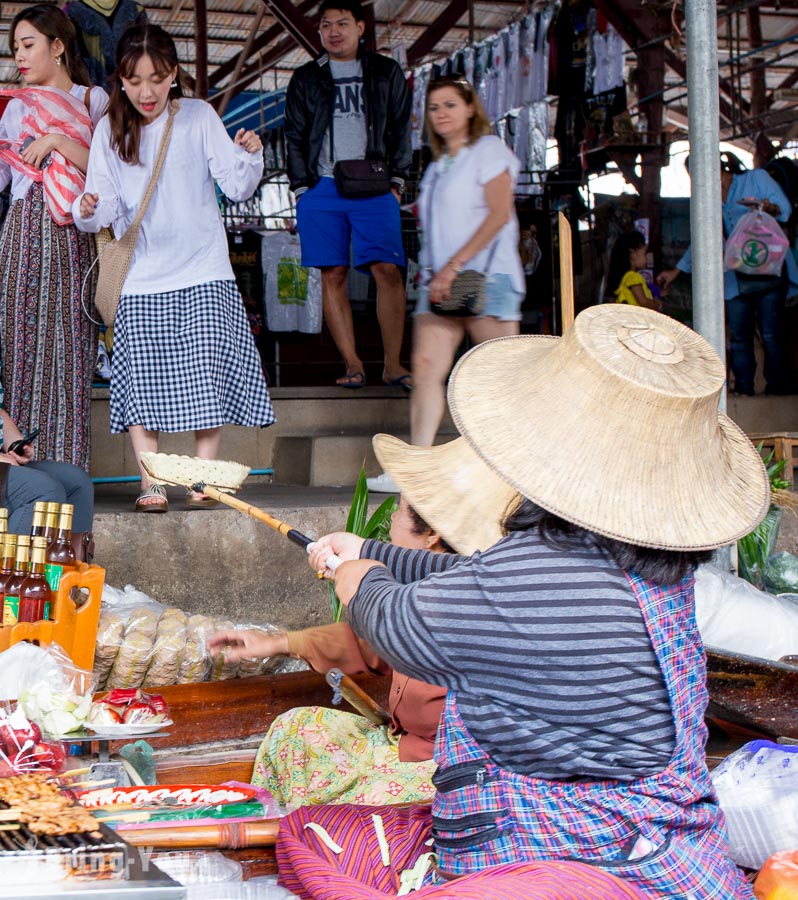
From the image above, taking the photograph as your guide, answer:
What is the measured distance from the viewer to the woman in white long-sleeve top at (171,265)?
4375 millimetres

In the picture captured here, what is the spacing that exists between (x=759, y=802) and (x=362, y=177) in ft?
11.4

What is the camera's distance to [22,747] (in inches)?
85.7

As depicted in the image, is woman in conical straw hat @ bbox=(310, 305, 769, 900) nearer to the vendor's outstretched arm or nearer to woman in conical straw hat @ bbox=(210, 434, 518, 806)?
the vendor's outstretched arm

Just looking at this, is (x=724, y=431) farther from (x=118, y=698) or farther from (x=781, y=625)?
(x=781, y=625)

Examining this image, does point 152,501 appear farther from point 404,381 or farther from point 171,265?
point 404,381

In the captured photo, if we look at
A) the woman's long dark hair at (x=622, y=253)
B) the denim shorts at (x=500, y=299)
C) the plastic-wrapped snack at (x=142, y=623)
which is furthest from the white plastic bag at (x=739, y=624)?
the woman's long dark hair at (x=622, y=253)

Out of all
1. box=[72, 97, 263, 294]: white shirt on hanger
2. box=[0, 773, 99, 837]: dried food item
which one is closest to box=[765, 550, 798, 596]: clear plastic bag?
box=[72, 97, 263, 294]: white shirt on hanger

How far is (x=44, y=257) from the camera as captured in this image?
4.42m

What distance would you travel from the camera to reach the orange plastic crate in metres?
2.88

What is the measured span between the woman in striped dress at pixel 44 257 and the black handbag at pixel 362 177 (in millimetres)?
1168

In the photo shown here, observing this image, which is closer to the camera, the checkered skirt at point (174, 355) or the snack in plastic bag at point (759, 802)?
the snack in plastic bag at point (759, 802)

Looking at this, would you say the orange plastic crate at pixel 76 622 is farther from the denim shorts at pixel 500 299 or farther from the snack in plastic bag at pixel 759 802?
the denim shorts at pixel 500 299

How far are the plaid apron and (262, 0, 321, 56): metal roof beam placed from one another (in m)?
7.60

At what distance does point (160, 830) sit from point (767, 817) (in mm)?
1207
